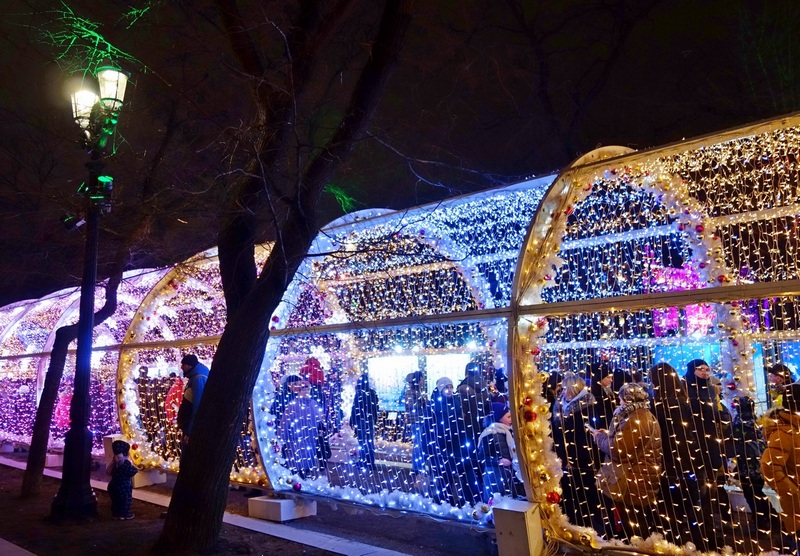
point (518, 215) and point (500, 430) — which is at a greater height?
point (518, 215)

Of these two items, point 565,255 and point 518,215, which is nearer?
point 518,215

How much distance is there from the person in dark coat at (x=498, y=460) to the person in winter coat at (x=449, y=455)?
0.18 m

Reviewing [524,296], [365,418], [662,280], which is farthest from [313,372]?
[662,280]

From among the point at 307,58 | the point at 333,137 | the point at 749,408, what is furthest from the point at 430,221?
the point at 749,408

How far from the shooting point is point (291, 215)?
643 cm

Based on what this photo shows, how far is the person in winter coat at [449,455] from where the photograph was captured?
6387 mm

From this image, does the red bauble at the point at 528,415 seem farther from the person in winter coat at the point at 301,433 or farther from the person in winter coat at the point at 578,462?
the person in winter coat at the point at 301,433

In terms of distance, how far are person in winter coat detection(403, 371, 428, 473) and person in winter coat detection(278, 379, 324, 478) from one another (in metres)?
1.15

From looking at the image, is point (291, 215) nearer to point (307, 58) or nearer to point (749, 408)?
point (307, 58)

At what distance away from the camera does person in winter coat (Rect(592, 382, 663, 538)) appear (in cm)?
552

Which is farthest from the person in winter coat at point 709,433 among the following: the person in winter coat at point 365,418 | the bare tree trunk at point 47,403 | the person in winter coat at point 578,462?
the bare tree trunk at point 47,403

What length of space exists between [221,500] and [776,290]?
4824mm

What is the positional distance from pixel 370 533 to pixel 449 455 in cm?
123

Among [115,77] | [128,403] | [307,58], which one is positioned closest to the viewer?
[307,58]
